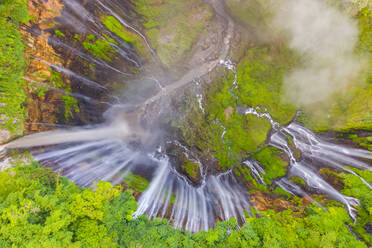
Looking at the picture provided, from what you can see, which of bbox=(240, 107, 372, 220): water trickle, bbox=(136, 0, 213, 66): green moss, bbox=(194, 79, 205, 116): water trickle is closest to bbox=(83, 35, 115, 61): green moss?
bbox=(136, 0, 213, 66): green moss

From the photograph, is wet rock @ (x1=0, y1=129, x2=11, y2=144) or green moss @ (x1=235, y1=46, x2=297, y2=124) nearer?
wet rock @ (x1=0, y1=129, x2=11, y2=144)

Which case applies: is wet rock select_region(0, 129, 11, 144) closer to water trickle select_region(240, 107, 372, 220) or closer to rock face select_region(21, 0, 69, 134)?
rock face select_region(21, 0, 69, 134)

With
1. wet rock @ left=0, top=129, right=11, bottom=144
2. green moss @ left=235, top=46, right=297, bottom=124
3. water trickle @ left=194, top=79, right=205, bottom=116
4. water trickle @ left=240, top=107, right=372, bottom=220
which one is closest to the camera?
wet rock @ left=0, top=129, right=11, bottom=144

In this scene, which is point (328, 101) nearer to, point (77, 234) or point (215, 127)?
point (215, 127)

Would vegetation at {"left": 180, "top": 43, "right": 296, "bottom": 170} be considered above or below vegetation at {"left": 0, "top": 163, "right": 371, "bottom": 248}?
above

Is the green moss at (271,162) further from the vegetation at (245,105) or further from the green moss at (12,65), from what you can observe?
the green moss at (12,65)

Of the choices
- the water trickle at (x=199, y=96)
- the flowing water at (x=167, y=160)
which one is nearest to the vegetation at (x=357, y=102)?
the flowing water at (x=167, y=160)

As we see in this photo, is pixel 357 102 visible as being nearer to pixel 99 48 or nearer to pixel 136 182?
pixel 136 182
